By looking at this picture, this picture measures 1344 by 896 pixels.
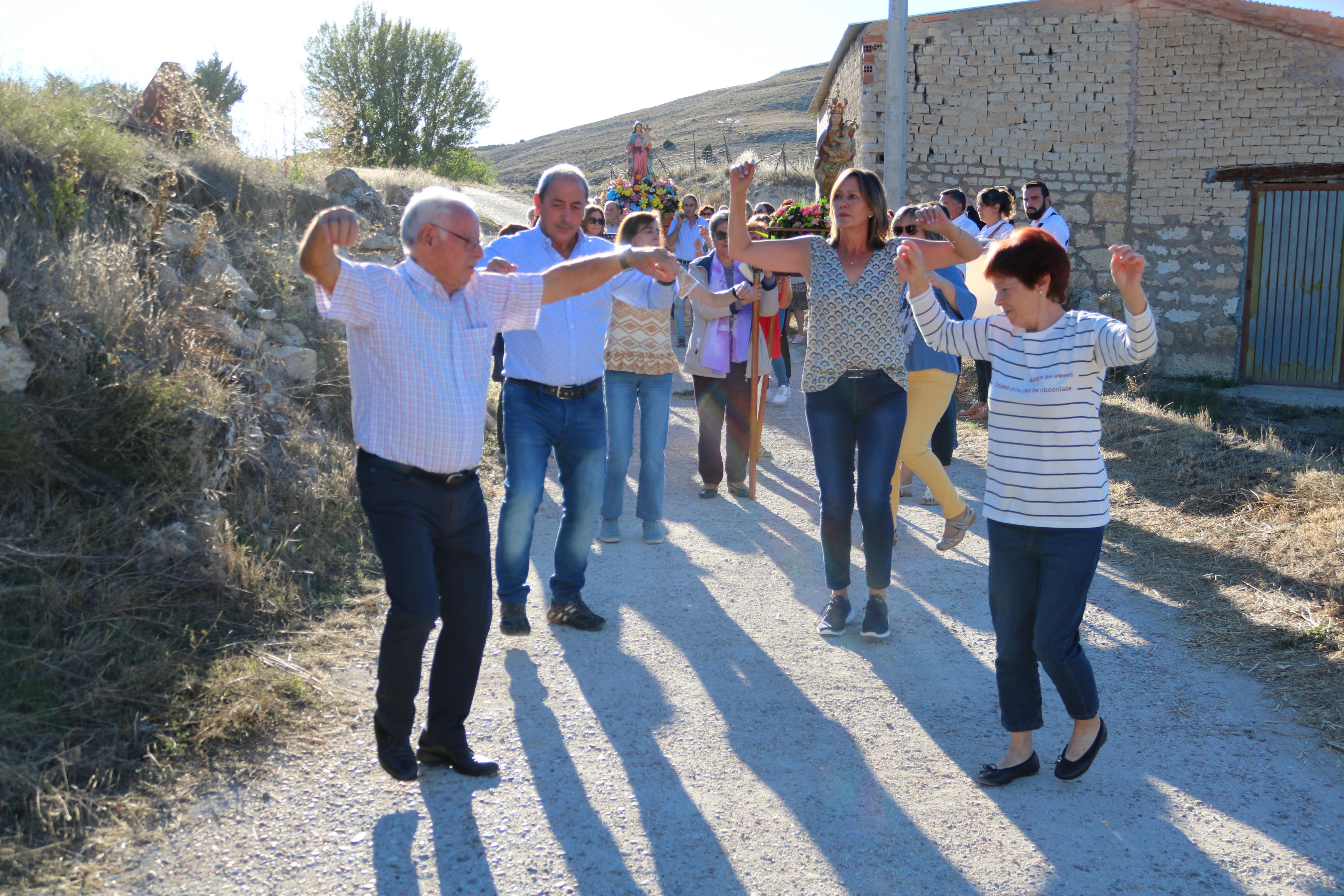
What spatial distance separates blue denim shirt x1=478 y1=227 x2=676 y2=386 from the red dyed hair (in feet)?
6.08

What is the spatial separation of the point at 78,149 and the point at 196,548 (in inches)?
162

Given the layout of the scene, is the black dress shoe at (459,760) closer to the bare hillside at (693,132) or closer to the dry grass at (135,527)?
the dry grass at (135,527)

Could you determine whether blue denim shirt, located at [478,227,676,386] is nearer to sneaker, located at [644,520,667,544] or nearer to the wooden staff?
sneaker, located at [644,520,667,544]

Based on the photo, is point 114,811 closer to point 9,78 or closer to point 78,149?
point 78,149

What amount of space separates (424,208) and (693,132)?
60.3 metres

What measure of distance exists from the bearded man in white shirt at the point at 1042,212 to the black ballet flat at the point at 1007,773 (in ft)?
21.4

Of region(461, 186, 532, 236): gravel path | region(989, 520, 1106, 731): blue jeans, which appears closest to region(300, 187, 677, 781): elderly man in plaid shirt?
region(989, 520, 1106, 731): blue jeans

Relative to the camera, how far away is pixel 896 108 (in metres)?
12.6

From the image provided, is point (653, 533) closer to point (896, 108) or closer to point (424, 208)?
point (424, 208)

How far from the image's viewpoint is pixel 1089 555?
10.8 ft

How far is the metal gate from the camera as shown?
12844 millimetres

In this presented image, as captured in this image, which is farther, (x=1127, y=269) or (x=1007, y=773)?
(x=1007, y=773)

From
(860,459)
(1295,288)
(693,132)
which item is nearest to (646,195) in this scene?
(860,459)

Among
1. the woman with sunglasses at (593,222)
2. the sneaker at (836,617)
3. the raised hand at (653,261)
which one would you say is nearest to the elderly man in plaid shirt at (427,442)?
the raised hand at (653,261)
